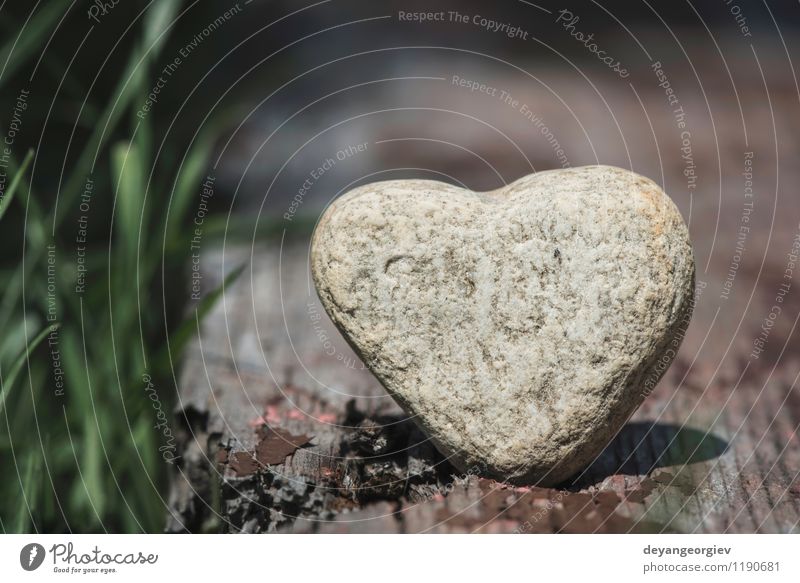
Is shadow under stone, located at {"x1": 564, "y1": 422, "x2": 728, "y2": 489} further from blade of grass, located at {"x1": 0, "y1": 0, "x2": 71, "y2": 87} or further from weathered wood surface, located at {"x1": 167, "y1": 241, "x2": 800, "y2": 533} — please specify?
blade of grass, located at {"x1": 0, "y1": 0, "x2": 71, "y2": 87}

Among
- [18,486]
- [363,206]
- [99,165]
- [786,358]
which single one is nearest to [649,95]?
[786,358]

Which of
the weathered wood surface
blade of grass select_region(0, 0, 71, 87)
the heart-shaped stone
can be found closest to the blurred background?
blade of grass select_region(0, 0, 71, 87)

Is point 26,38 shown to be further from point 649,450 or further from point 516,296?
point 649,450

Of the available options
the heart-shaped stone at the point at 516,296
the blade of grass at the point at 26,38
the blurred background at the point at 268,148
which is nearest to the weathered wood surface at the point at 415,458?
the blurred background at the point at 268,148

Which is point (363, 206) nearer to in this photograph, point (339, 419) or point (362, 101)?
point (339, 419)

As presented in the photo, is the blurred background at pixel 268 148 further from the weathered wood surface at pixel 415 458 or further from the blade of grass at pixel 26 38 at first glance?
the weathered wood surface at pixel 415 458

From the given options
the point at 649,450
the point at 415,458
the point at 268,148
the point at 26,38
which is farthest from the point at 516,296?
the point at 268,148
